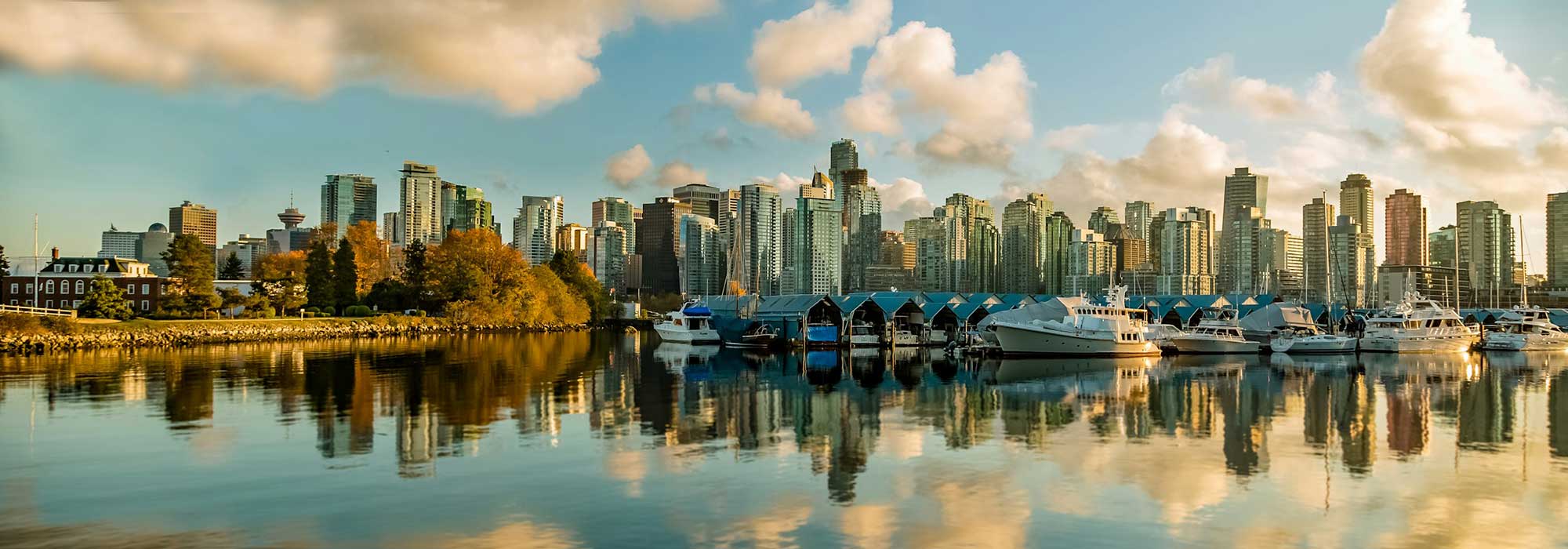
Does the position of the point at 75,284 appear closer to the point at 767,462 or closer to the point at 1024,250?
the point at 767,462

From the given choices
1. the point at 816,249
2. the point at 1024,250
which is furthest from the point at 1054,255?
the point at 816,249

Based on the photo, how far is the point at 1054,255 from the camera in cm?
18938

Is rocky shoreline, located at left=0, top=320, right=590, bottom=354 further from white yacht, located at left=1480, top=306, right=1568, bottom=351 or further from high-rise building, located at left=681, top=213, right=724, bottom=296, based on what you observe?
high-rise building, located at left=681, top=213, right=724, bottom=296

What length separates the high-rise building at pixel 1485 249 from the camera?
16712 centimetres

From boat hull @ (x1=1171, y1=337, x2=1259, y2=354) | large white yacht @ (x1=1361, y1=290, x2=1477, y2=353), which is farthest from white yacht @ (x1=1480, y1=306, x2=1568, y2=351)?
boat hull @ (x1=1171, y1=337, x2=1259, y2=354)

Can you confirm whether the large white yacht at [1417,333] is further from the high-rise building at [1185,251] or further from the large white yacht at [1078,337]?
the high-rise building at [1185,251]

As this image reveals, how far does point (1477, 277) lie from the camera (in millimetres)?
169125

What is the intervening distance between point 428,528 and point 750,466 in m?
6.77

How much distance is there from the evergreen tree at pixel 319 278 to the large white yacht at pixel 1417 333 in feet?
284

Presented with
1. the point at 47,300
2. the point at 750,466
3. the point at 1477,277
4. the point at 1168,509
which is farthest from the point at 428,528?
the point at 1477,277

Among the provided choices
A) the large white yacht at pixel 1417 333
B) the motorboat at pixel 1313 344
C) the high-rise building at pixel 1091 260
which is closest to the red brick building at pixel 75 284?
the motorboat at pixel 1313 344

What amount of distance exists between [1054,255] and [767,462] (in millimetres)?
178551

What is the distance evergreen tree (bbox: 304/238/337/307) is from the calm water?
51762 millimetres

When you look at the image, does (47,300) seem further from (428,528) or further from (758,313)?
(428,528)
